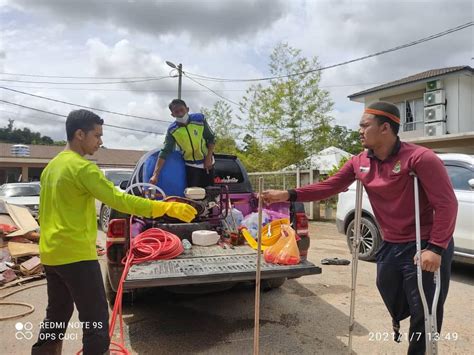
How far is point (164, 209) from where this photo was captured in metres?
2.60

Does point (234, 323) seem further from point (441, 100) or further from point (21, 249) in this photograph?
point (441, 100)

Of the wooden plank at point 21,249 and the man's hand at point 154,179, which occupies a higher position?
the man's hand at point 154,179

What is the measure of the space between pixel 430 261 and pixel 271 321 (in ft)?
7.22

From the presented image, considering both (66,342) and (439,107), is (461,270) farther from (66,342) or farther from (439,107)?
(439,107)

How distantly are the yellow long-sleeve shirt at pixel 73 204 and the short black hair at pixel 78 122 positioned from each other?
18 cm

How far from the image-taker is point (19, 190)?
484 inches

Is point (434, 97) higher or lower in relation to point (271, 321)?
higher

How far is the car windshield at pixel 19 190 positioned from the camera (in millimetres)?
12051

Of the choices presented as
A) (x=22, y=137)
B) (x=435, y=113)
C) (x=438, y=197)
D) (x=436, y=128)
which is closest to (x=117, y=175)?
(x=438, y=197)

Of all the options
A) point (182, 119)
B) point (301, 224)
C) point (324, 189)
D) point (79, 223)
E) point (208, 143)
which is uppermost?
point (182, 119)

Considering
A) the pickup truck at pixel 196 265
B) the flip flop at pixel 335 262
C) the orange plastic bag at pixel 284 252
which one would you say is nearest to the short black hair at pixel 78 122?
the pickup truck at pixel 196 265

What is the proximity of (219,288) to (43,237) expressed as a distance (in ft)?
5.49

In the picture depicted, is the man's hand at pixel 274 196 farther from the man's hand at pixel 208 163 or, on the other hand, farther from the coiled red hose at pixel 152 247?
the man's hand at pixel 208 163

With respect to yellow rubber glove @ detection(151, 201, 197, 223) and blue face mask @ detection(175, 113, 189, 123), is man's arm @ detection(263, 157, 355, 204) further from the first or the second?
blue face mask @ detection(175, 113, 189, 123)
